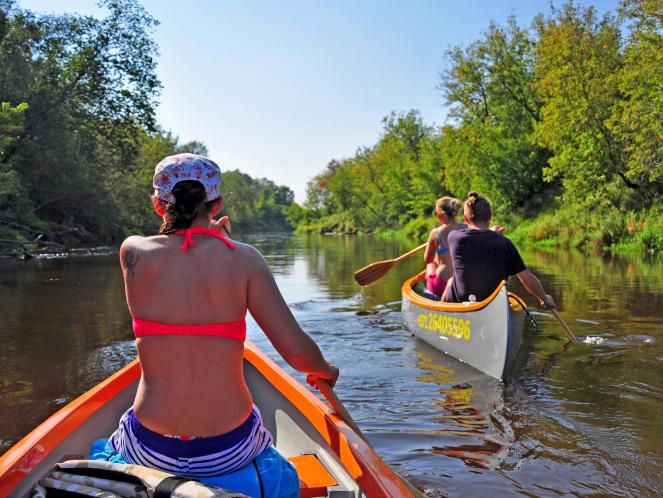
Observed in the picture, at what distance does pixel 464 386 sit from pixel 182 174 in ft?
13.3

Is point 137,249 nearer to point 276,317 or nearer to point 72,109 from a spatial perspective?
point 276,317

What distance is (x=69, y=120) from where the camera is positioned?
79.8 ft

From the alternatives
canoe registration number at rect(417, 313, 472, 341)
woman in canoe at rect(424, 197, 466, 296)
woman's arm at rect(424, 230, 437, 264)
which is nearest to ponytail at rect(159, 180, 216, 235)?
canoe registration number at rect(417, 313, 472, 341)

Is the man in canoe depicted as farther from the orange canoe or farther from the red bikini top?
the red bikini top

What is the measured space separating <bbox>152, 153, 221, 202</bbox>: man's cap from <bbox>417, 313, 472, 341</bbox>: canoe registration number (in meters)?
4.32

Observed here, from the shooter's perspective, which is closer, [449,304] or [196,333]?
[196,333]

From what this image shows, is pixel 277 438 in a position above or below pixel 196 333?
below

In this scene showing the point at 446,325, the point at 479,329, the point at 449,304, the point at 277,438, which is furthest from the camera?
the point at 446,325

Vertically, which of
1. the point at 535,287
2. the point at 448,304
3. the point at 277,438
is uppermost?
the point at 535,287

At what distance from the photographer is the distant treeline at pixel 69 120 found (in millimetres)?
21906

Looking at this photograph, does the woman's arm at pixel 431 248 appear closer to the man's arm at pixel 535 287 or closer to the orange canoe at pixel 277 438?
the man's arm at pixel 535 287

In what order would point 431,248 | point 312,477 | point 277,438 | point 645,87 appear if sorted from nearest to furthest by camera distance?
point 312,477
point 277,438
point 431,248
point 645,87

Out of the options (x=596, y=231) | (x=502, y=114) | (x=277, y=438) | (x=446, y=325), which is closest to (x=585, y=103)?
(x=596, y=231)

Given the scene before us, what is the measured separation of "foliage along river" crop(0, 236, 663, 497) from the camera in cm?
367
